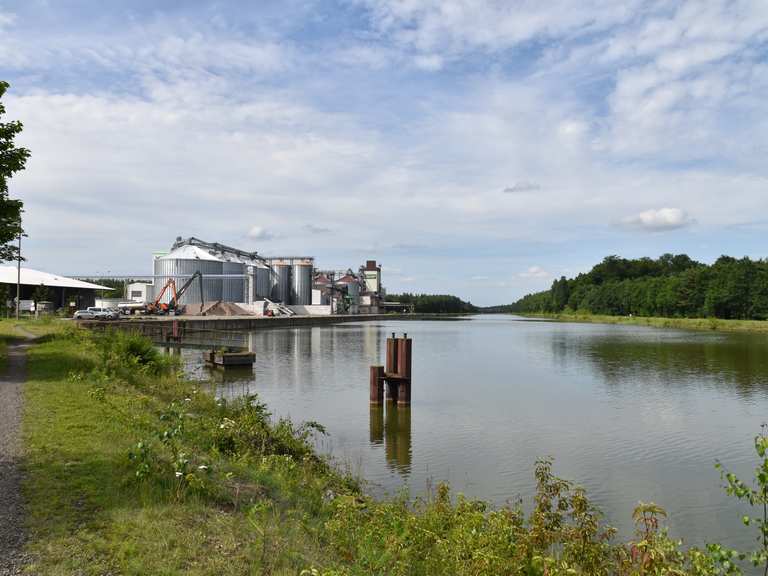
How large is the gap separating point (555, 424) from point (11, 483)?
16.5m

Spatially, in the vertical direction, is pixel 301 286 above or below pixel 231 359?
above

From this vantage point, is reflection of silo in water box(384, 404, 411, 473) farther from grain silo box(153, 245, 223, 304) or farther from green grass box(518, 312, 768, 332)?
grain silo box(153, 245, 223, 304)

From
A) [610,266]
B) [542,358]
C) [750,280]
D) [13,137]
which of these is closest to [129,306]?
[542,358]

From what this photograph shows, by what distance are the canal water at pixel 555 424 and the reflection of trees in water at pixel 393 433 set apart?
0.21 feet

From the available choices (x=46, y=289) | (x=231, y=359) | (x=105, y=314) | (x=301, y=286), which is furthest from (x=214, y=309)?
(x=231, y=359)

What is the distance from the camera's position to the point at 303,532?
7.82 metres

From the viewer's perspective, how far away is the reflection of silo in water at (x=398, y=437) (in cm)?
1533

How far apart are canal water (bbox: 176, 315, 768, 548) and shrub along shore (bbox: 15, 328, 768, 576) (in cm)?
184

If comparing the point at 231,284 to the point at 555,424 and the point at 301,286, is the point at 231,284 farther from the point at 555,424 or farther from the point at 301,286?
the point at 555,424

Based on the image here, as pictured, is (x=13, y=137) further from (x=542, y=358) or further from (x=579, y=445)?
(x=542, y=358)

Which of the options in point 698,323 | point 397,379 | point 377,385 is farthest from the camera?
point 698,323

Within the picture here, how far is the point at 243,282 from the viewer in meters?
114

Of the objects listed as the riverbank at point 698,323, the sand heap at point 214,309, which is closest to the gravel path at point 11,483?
the sand heap at point 214,309

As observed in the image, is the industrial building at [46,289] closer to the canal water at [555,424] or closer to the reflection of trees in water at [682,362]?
the canal water at [555,424]
